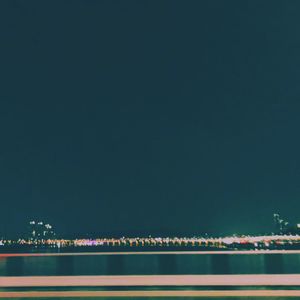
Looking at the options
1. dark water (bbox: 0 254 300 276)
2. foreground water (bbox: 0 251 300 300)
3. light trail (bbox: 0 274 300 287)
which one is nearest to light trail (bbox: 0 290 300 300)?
foreground water (bbox: 0 251 300 300)

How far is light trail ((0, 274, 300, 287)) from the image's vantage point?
1412cm

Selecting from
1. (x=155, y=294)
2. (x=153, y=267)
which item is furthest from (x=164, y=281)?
(x=153, y=267)

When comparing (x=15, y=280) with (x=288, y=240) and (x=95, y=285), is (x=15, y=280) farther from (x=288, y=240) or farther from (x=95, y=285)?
(x=288, y=240)

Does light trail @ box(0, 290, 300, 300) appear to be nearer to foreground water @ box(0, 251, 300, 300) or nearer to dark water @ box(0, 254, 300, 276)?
foreground water @ box(0, 251, 300, 300)

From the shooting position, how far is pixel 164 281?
1479cm

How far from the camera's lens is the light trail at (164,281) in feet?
46.3

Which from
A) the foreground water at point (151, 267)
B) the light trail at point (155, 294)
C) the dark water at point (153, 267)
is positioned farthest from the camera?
the dark water at point (153, 267)

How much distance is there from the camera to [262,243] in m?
130

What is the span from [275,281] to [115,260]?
22.9 m

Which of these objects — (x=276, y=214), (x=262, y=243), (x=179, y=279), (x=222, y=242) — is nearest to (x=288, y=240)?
(x=262, y=243)

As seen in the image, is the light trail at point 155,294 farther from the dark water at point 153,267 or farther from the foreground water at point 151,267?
the dark water at point 153,267

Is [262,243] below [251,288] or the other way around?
the other way around

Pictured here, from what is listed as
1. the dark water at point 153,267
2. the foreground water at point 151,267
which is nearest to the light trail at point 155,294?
the foreground water at point 151,267

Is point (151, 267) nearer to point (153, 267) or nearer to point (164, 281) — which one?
point (153, 267)
